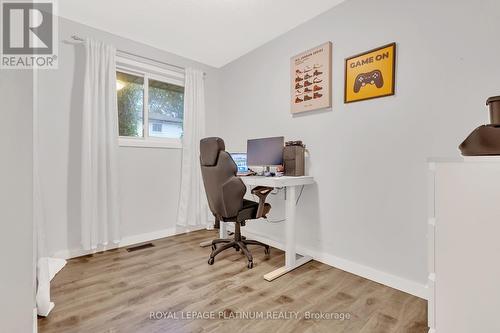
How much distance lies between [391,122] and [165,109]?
2.74 m

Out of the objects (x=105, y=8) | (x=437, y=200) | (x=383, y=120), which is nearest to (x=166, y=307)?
(x=437, y=200)

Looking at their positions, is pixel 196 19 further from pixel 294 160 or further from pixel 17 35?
pixel 17 35

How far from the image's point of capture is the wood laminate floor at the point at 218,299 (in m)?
1.44

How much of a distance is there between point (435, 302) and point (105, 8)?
10.9 feet

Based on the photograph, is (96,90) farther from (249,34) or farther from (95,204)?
(249,34)

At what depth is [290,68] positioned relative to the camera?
2.67m

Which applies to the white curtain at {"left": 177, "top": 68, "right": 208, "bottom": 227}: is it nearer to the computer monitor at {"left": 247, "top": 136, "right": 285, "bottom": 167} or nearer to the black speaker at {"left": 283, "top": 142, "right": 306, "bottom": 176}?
the computer monitor at {"left": 247, "top": 136, "right": 285, "bottom": 167}

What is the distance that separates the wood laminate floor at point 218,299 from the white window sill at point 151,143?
1.30m

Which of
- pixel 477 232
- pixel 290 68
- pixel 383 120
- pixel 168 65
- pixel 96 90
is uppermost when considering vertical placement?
pixel 168 65

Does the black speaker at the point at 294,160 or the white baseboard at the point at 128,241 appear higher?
the black speaker at the point at 294,160

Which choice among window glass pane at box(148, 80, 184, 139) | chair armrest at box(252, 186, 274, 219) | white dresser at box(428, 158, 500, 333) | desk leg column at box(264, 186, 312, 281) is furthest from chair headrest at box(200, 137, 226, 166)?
white dresser at box(428, 158, 500, 333)

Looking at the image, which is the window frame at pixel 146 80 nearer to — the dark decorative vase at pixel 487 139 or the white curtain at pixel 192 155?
the white curtain at pixel 192 155

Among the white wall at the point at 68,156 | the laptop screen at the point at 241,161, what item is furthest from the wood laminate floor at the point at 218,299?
the laptop screen at the point at 241,161

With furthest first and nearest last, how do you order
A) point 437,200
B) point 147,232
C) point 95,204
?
point 147,232 → point 95,204 → point 437,200
